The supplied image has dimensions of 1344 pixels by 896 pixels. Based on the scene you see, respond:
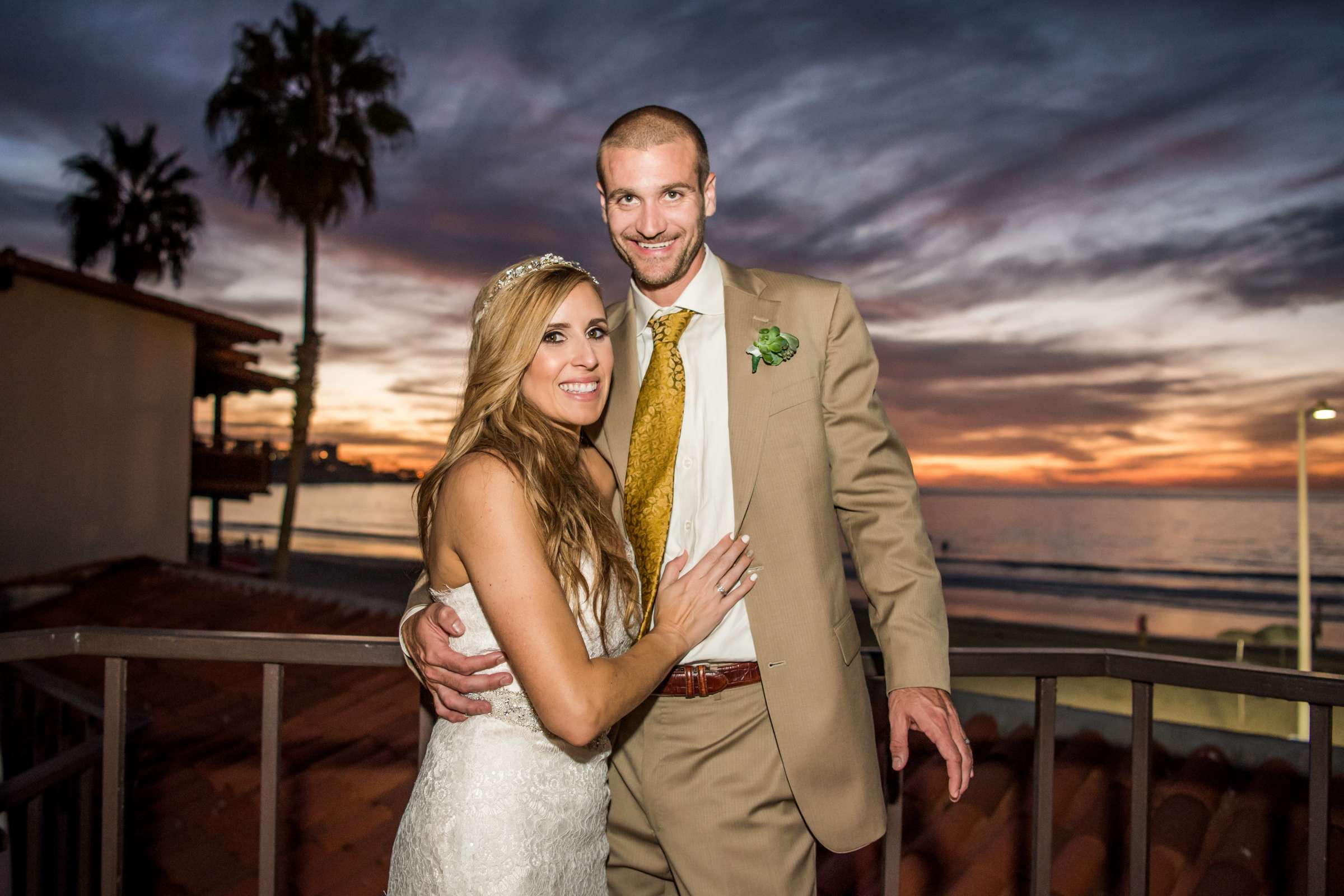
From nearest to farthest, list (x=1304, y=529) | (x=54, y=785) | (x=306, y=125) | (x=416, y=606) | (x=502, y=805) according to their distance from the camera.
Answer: (x=502, y=805)
(x=416, y=606)
(x=54, y=785)
(x=1304, y=529)
(x=306, y=125)

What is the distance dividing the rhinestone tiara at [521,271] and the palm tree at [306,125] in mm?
14719

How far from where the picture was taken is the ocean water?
23.5m

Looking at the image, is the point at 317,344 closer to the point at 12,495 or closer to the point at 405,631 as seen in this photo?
the point at 12,495

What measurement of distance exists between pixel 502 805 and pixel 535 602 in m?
0.49

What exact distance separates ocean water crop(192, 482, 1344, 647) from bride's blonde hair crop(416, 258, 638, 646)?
74.5 ft

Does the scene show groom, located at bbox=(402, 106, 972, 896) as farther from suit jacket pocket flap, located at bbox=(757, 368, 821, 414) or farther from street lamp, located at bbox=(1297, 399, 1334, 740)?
street lamp, located at bbox=(1297, 399, 1334, 740)

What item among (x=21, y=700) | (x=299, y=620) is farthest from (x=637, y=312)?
(x=299, y=620)

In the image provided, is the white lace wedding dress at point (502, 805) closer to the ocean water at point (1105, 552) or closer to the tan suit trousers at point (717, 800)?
the tan suit trousers at point (717, 800)

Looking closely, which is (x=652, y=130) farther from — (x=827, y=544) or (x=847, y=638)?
(x=847, y=638)

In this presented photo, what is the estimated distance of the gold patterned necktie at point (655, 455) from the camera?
1856 millimetres

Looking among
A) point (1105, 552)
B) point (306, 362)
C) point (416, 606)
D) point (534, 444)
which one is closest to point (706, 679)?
point (534, 444)

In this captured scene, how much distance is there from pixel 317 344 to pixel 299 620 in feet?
21.9

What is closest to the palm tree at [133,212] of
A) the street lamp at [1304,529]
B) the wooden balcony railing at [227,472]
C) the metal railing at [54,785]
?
the wooden balcony railing at [227,472]

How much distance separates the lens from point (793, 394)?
6.12 ft
